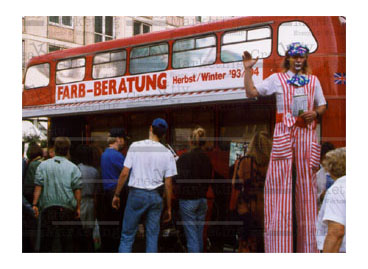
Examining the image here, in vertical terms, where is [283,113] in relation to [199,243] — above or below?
above

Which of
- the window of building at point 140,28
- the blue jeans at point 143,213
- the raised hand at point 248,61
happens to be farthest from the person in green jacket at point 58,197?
the raised hand at point 248,61

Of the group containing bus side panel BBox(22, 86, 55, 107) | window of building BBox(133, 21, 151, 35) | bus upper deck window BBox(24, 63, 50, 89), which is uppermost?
window of building BBox(133, 21, 151, 35)

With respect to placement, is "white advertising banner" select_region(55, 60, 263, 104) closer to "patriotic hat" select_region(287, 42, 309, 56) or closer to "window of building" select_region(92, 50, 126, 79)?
"window of building" select_region(92, 50, 126, 79)

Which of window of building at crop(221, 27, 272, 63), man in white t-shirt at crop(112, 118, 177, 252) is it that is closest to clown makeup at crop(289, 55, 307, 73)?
window of building at crop(221, 27, 272, 63)

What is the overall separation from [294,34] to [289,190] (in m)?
1.65

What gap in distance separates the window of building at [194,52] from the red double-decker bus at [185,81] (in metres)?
0.01

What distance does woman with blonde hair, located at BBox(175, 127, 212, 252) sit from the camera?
18.4 feet

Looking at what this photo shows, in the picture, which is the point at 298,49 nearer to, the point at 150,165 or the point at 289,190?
the point at 289,190

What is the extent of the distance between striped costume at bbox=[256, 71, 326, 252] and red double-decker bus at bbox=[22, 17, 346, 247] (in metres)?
0.10

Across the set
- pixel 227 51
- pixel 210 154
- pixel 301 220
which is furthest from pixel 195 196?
pixel 227 51

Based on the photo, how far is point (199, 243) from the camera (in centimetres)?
564

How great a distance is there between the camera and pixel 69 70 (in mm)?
6297
